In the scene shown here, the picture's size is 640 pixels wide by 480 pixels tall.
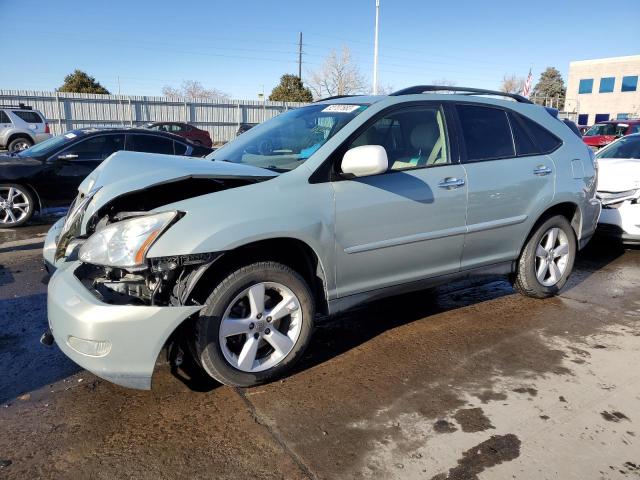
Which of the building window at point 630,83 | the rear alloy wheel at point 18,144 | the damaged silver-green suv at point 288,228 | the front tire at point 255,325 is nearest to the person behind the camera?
the damaged silver-green suv at point 288,228

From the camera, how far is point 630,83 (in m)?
48.6

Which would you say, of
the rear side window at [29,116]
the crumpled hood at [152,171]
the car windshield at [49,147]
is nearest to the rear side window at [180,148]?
the car windshield at [49,147]

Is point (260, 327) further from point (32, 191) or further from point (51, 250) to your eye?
point (32, 191)

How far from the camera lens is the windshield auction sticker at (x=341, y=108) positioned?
11.7 ft

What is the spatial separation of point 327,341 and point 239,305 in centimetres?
99

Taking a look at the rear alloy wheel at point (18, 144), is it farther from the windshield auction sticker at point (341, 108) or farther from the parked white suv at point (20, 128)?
the windshield auction sticker at point (341, 108)

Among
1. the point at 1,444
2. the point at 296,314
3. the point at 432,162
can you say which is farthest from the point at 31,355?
the point at 432,162

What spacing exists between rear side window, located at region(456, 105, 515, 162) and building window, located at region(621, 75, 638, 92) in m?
54.3

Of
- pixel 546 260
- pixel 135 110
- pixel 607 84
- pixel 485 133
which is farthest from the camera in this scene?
pixel 607 84

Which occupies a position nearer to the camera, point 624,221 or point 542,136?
point 542,136

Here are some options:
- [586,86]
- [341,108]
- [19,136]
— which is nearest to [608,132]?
[341,108]

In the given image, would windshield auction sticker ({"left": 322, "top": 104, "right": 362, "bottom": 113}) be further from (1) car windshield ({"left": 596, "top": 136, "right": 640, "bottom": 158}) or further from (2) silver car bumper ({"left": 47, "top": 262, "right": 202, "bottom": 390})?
(1) car windshield ({"left": 596, "top": 136, "right": 640, "bottom": 158})

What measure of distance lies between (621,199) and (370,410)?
4.97 metres

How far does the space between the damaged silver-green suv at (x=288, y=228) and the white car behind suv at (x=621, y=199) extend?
7.52 feet
